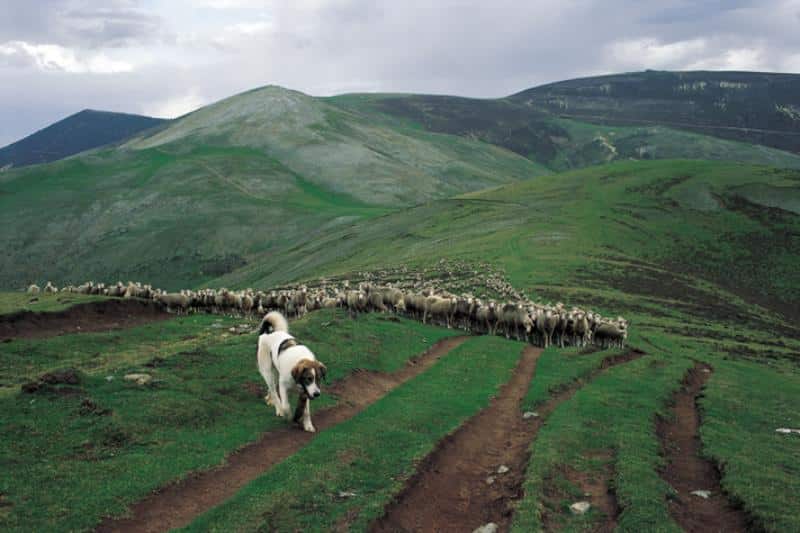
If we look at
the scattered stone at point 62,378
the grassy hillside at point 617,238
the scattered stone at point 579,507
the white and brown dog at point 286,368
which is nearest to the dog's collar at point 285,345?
the white and brown dog at point 286,368

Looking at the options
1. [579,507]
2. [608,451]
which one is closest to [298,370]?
[579,507]

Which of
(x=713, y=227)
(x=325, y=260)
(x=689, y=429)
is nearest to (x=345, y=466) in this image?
(x=689, y=429)

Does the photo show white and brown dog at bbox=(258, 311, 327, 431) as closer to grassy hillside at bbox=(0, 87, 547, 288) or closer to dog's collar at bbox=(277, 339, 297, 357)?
dog's collar at bbox=(277, 339, 297, 357)

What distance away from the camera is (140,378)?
1803 centimetres

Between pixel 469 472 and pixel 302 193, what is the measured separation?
161 m

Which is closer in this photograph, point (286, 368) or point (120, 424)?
point (120, 424)

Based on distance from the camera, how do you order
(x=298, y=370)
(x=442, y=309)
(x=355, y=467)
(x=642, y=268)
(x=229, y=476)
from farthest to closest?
(x=642, y=268), (x=442, y=309), (x=298, y=370), (x=355, y=467), (x=229, y=476)

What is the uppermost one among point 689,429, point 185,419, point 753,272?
point 185,419

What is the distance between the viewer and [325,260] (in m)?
89.3

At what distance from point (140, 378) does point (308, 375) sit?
5.53 m

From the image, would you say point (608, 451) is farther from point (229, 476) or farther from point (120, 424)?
point (120, 424)

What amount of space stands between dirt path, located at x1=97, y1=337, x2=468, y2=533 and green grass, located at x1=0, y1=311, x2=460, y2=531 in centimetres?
27

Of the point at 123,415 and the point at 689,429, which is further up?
Answer: the point at 123,415

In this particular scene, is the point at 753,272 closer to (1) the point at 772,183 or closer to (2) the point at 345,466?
(1) the point at 772,183
